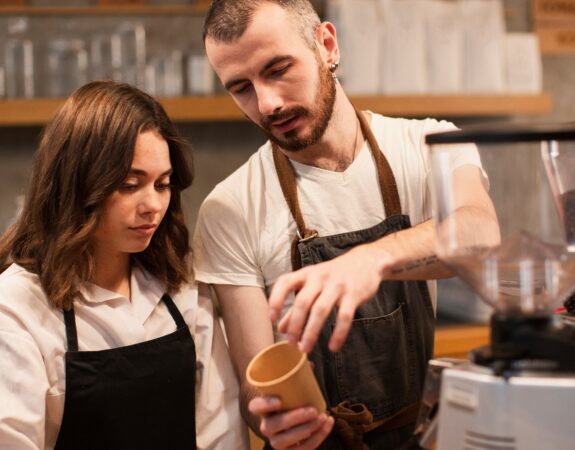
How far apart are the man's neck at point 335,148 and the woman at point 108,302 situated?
0.89 ft

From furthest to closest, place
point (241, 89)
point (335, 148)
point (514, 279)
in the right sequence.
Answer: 1. point (335, 148)
2. point (241, 89)
3. point (514, 279)

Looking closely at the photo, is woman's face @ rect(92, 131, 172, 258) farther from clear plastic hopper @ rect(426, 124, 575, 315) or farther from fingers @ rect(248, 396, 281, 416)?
clear plastic hopper @ rect(426, 124, 575, 315)

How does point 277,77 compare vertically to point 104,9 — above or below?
below

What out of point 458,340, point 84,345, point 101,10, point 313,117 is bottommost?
point 458,340

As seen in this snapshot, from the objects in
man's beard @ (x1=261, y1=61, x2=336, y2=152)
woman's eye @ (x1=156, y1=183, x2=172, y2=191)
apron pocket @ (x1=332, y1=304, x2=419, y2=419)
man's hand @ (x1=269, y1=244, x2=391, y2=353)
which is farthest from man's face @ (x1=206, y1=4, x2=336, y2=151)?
man's hand @ (x1=269, y1=244, x2=391, y2=353)

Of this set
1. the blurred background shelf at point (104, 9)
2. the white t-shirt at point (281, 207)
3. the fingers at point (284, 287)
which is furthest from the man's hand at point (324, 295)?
the blurred background shelf at point (104, 9)

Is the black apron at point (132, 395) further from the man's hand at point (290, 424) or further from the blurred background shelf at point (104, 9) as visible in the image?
the blurred background shelf at point (104, 9)

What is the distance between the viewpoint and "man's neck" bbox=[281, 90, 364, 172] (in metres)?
1.79

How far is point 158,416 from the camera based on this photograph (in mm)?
1640

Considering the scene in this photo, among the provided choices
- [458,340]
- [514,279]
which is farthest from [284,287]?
[458,340]

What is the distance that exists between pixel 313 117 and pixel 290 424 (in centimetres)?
68

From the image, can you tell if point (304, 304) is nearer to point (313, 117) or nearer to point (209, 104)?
point (313, 117)

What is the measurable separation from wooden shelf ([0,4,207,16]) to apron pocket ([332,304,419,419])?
6.91ft

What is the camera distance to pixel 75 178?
1611 millimetres
